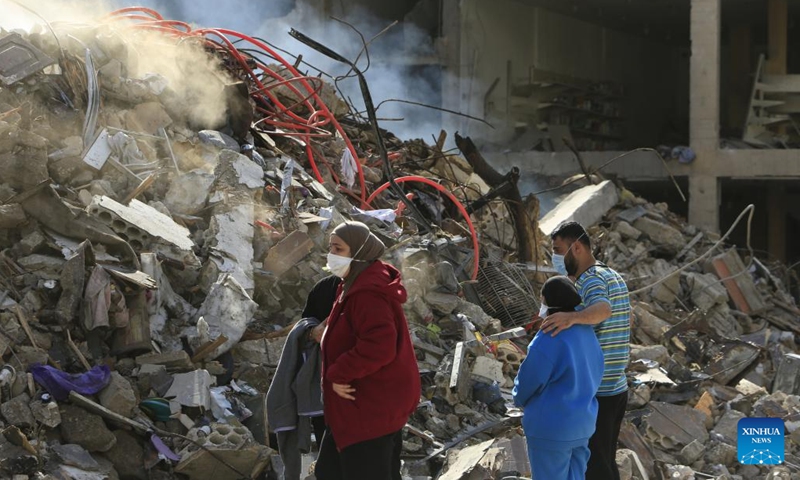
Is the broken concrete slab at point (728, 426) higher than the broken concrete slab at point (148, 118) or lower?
lower

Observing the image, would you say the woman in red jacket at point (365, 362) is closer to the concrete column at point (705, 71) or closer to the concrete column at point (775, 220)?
the concrete column at point (705, 71)

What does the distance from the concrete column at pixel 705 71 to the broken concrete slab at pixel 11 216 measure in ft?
41.8

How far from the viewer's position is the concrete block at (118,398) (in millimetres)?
5285

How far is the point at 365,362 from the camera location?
382 centimetres

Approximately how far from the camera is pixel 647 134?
79.5ft

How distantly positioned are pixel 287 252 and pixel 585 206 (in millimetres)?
7050

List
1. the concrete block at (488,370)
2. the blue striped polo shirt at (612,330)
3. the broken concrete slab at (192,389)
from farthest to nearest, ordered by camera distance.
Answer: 1. the concrete block at (488,370)
2. the broken concrete slab at (192,389)
3. the blue striped polo shirt at (612,330)

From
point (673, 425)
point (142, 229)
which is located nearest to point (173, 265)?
point (142, 229)

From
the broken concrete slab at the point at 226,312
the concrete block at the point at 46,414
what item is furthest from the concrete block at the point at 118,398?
the broken concrete slab at the point at 226,312

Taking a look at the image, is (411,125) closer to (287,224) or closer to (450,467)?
(287,224)

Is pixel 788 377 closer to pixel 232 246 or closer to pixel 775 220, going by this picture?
pixel 232 246

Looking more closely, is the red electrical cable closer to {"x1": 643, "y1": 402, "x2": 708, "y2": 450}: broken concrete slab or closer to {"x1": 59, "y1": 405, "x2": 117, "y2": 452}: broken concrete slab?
{"x1": 643, "y1": 402, "x2": 708, "y2": 450}: broken concrete slab

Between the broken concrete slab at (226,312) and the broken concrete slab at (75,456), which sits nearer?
the broken concrete slab at (75,456)

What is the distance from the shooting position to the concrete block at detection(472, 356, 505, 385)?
732 centimetres
